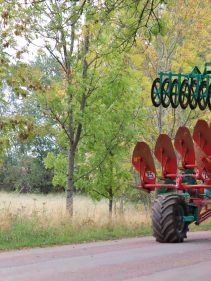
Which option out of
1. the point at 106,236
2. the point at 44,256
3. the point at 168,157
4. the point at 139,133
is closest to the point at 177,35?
the point at 139,133

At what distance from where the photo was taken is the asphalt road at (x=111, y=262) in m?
9.02

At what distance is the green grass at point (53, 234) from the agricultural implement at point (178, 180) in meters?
1.63

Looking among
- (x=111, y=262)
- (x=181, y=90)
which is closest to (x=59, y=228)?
(x=111, y=262)

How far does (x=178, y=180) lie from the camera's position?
14406 millimetres

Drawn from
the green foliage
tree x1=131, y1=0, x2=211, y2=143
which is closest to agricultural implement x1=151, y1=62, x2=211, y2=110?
tree x1=131, y1=0, x2=211, y2=143

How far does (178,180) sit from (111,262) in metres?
4.45

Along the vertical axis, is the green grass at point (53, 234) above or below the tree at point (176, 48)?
below

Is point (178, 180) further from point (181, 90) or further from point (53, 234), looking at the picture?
point (53, 234)

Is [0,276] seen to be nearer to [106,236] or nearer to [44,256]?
[44,256]

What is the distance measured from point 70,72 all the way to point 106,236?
5.92m

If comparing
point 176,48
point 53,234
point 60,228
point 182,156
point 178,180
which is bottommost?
point 53,234

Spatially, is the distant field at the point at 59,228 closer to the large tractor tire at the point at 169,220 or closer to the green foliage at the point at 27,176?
the large tractor tire at the point at 169,220

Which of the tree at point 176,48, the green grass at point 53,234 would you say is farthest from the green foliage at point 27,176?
the green grass at point 53,234

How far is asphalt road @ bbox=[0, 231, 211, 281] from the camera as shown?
9023mm
